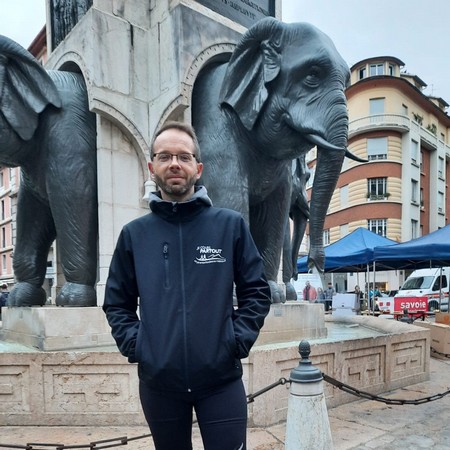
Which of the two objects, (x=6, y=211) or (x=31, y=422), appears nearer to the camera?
(x=31, y=422)

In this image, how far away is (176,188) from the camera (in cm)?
185

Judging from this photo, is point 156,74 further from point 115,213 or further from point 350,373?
point 350,373

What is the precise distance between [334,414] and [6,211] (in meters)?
47.0

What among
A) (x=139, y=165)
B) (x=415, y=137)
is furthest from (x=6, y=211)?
(x=139, y=165)

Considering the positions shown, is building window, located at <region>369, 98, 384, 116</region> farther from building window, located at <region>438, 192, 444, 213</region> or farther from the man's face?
the man's face

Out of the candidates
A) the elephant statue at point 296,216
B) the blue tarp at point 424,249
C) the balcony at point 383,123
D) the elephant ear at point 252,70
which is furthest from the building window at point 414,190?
the elephant ear at point 252,70

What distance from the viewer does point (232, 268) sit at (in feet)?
6.00

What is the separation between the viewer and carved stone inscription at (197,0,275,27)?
4758mm

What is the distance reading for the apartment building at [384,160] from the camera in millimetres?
32219

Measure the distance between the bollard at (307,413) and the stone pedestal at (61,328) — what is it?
1.95 metres

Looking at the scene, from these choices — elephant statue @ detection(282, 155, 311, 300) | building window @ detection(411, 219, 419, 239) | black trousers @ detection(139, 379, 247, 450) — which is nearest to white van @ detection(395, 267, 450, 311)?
building window @ detection(411, 219, 419, 239)

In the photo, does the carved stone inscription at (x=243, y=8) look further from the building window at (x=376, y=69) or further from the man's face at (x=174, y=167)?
the building window at (x=376, y=69)

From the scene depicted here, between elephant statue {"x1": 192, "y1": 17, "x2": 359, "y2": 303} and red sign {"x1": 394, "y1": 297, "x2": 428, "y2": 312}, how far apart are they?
9485 mm

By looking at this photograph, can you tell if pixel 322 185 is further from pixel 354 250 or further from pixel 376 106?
pixel 376 106
